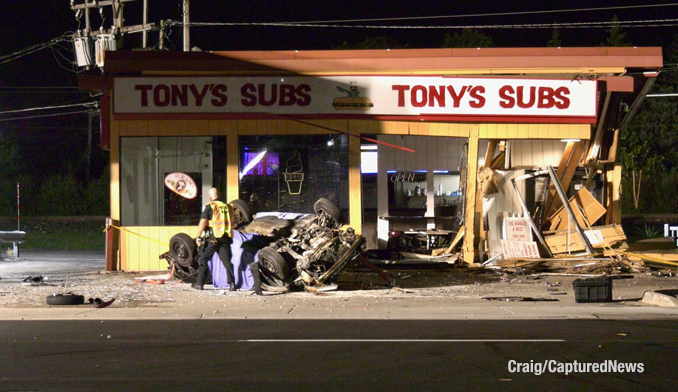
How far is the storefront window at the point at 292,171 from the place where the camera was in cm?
1702

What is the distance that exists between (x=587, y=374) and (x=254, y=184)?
36.0ft

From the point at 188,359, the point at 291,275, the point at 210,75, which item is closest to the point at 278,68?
the point at 210,75

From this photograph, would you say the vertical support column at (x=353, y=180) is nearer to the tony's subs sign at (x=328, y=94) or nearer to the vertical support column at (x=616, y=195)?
the tony's subs sign at (x=328, y=94)

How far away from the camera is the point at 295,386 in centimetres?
659

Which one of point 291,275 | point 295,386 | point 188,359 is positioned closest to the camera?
point 295,386

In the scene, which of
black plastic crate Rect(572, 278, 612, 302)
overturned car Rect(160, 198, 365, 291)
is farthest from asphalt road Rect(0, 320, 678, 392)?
overturned car Rect(160, 198, 365, 291)

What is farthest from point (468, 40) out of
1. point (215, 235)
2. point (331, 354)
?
point (331, 354)

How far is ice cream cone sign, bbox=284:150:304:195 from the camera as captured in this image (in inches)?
671

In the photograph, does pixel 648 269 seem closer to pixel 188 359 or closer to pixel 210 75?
pixel 210 75

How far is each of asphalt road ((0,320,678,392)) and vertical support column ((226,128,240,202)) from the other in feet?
21.9

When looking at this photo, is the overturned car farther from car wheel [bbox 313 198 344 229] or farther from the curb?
the curb

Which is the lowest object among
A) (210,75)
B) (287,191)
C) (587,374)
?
(587,374)

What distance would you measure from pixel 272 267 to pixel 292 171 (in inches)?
172

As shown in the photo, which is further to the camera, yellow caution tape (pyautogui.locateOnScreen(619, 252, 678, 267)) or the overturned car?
yellow caution tape (pyautogui.locateOnScreen(619, 252, 678, 267))
